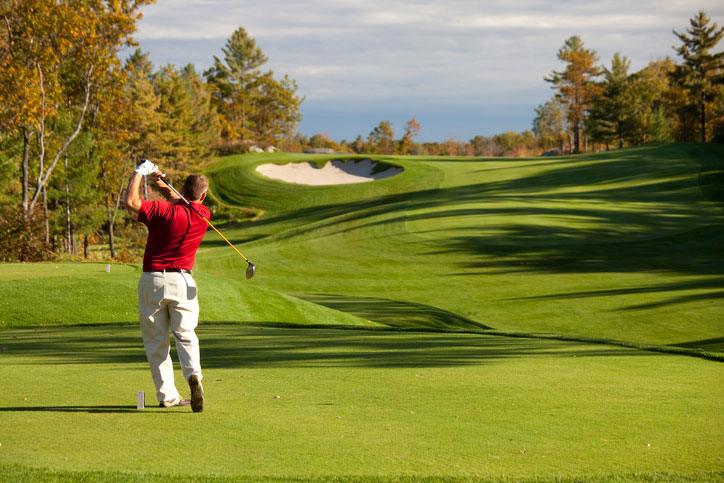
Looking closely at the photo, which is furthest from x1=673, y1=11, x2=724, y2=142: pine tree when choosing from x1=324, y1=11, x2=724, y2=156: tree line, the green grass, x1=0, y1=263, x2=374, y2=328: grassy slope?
x1=0, y1=263, x2=374, y2=328: grassy slope

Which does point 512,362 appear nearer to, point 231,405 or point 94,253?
point 231,405

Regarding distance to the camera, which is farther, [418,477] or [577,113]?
[577,113]

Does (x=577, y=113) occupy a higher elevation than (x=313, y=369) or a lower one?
higher

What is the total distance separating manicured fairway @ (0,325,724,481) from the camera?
169 inches

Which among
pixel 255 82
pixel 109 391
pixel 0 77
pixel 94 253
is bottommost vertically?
pixel 94 253

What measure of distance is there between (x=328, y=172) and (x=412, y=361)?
176 feet

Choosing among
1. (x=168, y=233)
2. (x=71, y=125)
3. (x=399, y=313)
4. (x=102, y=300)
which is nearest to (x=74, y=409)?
(x=168, y=233)

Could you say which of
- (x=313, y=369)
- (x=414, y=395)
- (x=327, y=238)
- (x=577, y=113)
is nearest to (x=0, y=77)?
(x=327, y=238)

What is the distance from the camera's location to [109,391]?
675 cm

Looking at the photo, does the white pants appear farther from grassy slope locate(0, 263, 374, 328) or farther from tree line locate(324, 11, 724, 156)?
tree line locate(324, 11, 724, 156)

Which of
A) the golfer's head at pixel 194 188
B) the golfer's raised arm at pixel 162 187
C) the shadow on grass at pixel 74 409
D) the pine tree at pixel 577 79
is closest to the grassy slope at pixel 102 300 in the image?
the shadow on grass at pixel 74 409

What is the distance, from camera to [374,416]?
223 inches

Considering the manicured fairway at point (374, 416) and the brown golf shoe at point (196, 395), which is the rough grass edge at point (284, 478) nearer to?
the manicured fairway at point (374, 416)

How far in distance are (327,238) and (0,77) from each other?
16.1 metres
